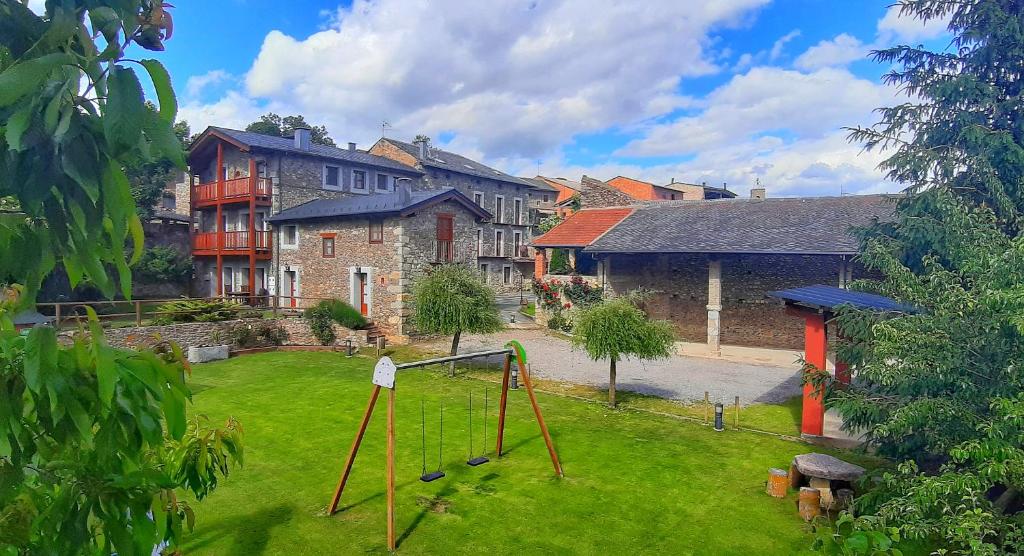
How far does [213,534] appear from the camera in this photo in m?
6.67

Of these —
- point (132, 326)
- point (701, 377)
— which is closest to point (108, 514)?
point (701, 377)

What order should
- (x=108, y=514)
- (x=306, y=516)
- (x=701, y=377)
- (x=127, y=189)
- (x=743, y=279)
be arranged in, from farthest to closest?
(x=743, y=279) → (x=701, y=377) → (x=306, y=516) → (x=108, y=514) → (x=127, y=189)

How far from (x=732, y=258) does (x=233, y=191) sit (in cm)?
2099

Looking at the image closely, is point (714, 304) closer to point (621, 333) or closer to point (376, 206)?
point (621, 333)

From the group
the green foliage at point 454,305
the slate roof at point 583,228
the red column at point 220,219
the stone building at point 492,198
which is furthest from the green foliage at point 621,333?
the stone building at point 492,198

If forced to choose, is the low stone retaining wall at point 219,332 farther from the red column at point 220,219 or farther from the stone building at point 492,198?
the stone building at point 492,198

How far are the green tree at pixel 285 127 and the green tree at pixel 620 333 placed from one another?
38.2 m

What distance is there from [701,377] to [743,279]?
655cm

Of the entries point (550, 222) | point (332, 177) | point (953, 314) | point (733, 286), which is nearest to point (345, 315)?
point (332, 177)

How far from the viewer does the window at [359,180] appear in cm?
2814

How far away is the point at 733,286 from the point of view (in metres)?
21.1

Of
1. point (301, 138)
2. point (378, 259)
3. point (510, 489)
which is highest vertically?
point (301, 138)

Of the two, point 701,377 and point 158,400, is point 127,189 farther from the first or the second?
point 701,377

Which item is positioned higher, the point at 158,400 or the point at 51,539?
the point at 158,400
